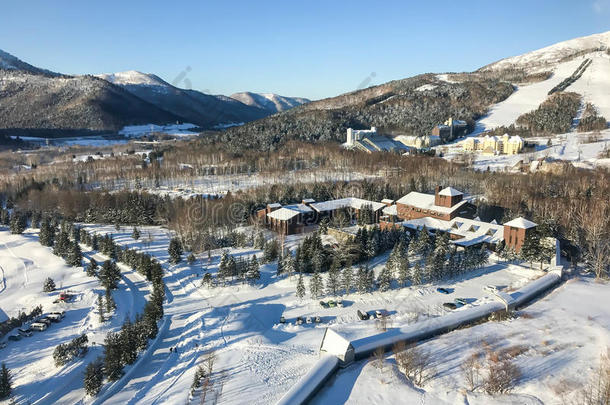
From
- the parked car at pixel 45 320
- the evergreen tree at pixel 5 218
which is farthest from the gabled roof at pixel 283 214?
the evergreen tree at pixel 5 218

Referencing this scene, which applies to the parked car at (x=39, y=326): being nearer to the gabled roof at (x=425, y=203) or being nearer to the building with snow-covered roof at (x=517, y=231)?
the gabled roof at (x=425, y=203)

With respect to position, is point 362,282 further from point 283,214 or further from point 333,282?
point 283,214

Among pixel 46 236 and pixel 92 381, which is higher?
pixel 46 236

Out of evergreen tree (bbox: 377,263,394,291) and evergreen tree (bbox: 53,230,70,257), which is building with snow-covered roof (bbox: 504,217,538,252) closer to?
evergreen tree (bbox: 377,263,394,291)

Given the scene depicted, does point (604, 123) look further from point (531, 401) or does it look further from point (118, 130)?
point (118, 130)

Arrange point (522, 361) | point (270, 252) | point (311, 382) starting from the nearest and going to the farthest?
1. point (311, 382)
2. point (522, 361)
3. point (270, 252)

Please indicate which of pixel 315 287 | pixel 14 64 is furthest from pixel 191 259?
pixel 14 64

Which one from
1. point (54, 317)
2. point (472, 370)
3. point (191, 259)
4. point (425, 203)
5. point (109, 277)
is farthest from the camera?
point (425, 203)
